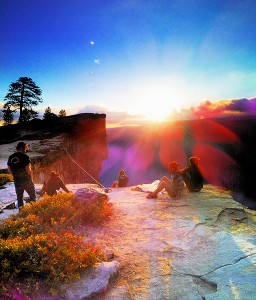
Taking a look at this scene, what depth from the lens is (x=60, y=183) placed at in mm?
9516

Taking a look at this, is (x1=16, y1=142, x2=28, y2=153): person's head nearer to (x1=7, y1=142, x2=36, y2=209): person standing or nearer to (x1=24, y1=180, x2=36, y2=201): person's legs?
(x1=7, y1=142, x2=36, y2=209): person standing

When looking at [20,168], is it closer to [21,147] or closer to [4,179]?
[21,147]

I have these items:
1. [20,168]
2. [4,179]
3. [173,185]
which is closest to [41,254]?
[20,168]

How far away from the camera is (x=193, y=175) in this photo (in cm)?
930

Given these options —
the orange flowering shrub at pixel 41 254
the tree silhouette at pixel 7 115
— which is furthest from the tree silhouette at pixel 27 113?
the orange flowering shrub at pixel 41 254

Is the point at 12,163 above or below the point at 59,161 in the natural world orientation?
above

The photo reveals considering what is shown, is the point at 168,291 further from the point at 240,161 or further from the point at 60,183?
the point at 240,161

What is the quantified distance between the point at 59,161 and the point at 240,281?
1985cm

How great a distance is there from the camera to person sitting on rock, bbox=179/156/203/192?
9297 mm

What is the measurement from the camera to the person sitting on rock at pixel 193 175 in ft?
30.5

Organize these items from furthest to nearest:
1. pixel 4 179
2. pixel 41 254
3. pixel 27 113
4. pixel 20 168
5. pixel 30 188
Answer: pixel 27 113 → pixel 4 179 → pixel 30 188 → pixel 20 168 → pixel 41 254

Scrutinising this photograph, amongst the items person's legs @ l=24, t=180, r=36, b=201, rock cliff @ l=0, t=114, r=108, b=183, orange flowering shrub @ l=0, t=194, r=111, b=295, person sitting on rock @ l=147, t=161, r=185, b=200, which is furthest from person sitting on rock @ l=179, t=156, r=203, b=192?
rock cliff @ l=0, t=114, r=108, b=183

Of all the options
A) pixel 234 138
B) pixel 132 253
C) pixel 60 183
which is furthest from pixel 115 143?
pixel 132 253

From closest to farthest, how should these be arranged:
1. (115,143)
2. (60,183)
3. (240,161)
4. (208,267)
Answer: (208,267)
(60,183)
(240,161)
(115,143)
